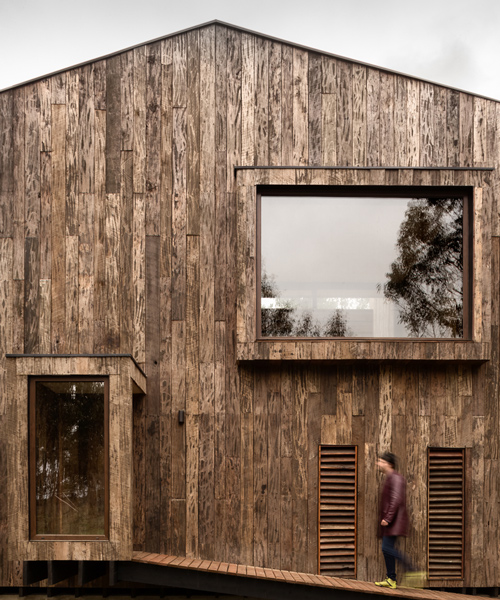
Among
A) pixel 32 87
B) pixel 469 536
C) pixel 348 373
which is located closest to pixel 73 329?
pixel 32 87

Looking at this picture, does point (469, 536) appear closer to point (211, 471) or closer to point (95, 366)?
point (211, 471)

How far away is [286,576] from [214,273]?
10.2 feet

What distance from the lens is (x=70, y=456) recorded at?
424 cm

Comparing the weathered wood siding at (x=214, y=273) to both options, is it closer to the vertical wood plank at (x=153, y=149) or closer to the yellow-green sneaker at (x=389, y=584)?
the vertical wood plank at (x=153, y=149)

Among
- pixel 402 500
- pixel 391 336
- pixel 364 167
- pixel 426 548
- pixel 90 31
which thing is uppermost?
pixel 90 31

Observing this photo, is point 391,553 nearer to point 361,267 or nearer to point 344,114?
point 361,267

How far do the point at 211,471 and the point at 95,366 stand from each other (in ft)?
6.11

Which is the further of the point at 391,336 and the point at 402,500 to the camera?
the point at 391,336

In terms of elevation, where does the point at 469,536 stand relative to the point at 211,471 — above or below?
below

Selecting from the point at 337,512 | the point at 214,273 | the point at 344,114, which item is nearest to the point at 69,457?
the point at 214,273

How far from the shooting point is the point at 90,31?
72.6 ft

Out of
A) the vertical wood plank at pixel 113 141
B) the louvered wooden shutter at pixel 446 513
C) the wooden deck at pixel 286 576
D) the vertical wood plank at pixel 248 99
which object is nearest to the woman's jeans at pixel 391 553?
the wooden deck at pixel 286 576

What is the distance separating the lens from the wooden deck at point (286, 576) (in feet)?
14.3

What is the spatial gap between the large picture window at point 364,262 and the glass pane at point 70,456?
77.0 inches
